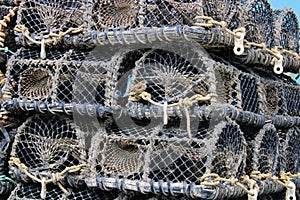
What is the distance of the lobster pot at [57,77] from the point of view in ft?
7.20

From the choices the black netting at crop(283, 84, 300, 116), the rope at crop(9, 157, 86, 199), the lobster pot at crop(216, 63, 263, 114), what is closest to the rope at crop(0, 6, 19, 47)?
the rope at crop(9, 157, 86, 199)

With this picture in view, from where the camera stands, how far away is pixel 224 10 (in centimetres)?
230

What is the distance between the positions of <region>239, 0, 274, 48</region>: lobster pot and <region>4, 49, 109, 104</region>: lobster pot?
2.60ft

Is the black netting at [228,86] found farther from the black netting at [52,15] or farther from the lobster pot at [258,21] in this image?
the black netting at [52,15]

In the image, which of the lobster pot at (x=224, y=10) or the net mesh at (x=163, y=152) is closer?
the net mesh at (x=163, y=152)

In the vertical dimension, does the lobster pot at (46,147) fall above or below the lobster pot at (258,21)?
below

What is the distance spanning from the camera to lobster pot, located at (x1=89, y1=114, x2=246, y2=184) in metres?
2.00

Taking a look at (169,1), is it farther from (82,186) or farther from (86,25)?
(82,186)

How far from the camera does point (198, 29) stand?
196 cm

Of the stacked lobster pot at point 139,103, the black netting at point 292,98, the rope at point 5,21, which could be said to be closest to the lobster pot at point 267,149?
the stacked lobster pot at point 139,103

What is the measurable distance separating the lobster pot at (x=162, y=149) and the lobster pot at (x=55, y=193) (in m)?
0.13

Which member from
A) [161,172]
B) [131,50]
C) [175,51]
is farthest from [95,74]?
[161,172]

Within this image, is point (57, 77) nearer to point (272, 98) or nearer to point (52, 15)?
point (52, 15)

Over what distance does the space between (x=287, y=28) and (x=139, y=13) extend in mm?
1110
